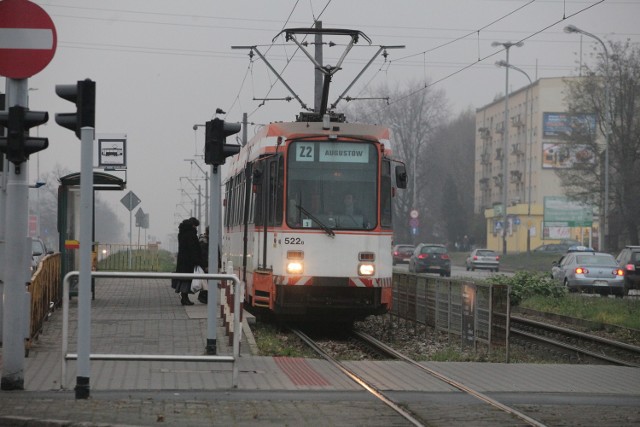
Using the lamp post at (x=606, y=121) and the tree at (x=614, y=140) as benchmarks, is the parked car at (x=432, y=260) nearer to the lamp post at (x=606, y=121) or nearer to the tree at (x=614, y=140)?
the lamp post at (x=606, y=121)

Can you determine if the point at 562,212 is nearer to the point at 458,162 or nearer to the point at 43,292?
the point at 458,162

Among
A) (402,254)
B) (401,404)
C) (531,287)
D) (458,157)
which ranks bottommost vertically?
(401,404)

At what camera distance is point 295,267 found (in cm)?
1806

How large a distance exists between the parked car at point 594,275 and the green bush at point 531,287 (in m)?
2.97

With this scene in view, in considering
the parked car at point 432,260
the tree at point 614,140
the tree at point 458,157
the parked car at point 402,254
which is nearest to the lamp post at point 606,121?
the tree at point 614,140

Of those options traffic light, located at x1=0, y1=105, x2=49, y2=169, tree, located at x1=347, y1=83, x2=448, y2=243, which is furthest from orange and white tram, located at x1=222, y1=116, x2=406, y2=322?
tree, located at x1=347, y1=83, x2=448, y2=243

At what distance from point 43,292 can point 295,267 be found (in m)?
3.86

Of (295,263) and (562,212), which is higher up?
(562,212)

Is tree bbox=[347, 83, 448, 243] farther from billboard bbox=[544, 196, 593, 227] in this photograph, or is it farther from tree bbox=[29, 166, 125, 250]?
tree bbox=[29, 166, 125, 250]

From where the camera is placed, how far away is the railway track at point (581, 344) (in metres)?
17.6

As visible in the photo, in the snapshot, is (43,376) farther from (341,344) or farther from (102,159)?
(102,159)

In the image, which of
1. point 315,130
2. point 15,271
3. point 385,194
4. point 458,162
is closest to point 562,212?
point 458,162

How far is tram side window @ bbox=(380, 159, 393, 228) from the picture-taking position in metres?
18.5

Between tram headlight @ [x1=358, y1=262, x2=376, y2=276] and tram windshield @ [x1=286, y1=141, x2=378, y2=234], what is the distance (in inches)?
23.5
